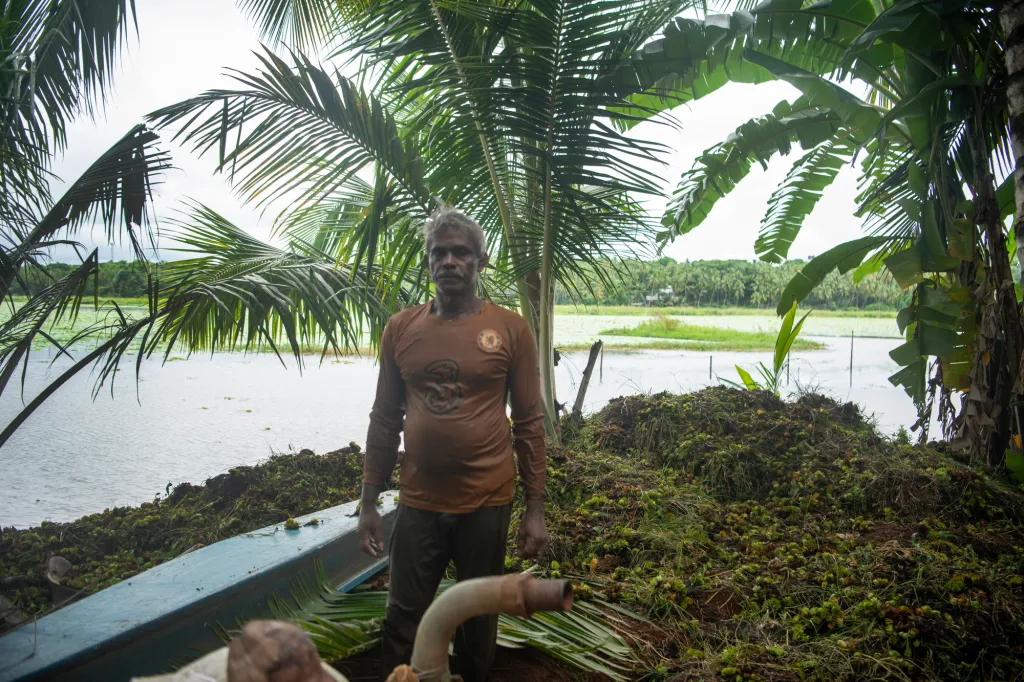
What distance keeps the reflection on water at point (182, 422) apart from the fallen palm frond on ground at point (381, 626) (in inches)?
43.6

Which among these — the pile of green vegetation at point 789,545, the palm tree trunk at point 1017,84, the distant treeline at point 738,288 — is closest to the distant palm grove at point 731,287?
the distant treeline at point 738,288

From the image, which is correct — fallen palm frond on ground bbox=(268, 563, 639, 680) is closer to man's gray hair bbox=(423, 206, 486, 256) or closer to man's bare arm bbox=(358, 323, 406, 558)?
man's bare arm bbox=(358, 323, 406, 558)

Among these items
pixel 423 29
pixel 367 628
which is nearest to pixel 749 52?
pixel 423 29

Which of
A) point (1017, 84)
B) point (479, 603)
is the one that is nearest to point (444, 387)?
point (479, 603)

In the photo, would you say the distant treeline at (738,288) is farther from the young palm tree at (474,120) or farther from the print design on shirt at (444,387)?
the print design on shirt at (444,387)

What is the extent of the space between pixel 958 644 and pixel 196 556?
270cm

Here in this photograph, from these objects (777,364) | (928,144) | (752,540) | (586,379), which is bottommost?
(752,540)

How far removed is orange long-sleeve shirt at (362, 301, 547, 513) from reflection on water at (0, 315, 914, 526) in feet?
4.92

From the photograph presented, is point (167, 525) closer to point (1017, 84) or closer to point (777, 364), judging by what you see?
point (1017, 84)

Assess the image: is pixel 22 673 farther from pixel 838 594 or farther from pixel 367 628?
pixel 838 594

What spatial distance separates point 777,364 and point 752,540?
2.96 metres

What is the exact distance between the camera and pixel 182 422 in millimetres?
3557

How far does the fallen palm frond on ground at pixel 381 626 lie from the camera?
2.18 meters

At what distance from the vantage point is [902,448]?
177 inches
